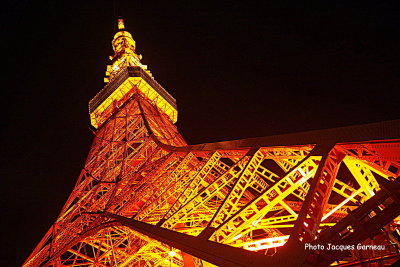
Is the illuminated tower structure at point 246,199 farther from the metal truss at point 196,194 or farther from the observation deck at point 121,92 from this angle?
the observation deck at point 121,92

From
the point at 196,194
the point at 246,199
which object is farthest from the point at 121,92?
the point at 196,194

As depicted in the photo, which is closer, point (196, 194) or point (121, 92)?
point (196, 194)

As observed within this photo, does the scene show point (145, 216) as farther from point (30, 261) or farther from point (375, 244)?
point (375, 244)

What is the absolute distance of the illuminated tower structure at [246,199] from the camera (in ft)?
10.7

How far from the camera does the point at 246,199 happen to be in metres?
12.8

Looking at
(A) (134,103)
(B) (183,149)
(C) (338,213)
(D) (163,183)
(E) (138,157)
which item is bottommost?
(C) (338,213)

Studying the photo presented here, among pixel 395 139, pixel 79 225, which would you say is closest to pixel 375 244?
pixel 395 139

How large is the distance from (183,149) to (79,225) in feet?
16.2

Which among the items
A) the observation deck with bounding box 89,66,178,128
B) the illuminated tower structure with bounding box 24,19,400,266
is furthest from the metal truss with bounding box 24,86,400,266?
the observation deck with bounding box 89,66,178,128

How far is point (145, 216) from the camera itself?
10266mm

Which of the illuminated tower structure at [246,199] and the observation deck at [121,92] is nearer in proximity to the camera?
the illuminated tower structure at [246,199]

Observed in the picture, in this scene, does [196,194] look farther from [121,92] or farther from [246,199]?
A: [121,92]

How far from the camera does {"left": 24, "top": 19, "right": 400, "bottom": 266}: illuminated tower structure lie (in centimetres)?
327

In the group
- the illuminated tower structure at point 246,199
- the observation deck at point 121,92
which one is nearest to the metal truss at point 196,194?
the illuminated tower structure at point 246,199
